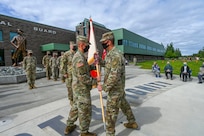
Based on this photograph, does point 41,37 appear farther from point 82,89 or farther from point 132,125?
point 132,125

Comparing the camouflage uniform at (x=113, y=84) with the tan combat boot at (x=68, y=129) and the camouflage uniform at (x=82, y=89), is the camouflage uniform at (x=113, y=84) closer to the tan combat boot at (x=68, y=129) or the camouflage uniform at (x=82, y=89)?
the camouflage uniform at (x=82, y=89)

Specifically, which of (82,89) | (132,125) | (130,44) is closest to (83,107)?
(82,89)

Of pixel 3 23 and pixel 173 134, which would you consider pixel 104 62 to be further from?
pixel 3 23

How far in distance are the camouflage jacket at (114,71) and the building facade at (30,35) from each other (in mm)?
22667

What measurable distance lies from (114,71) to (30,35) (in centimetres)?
2530

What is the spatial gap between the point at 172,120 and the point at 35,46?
1014 inches

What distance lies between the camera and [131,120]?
284 cm

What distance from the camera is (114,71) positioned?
2.30 m


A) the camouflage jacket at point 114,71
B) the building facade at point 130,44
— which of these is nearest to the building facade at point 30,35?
the building facade at point 130,44

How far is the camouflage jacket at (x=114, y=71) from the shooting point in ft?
7.55

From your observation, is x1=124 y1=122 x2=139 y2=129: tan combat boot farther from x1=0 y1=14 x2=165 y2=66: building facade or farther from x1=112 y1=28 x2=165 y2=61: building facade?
x1=112 y1=28 x2=165 y2=61: building facade

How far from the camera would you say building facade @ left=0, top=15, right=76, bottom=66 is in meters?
20.1

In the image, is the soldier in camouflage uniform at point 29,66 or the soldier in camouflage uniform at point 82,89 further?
the soldier in camouflage uniform at point 29,66

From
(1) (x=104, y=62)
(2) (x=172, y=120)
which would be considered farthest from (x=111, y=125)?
(2) (x=172, y=120)
